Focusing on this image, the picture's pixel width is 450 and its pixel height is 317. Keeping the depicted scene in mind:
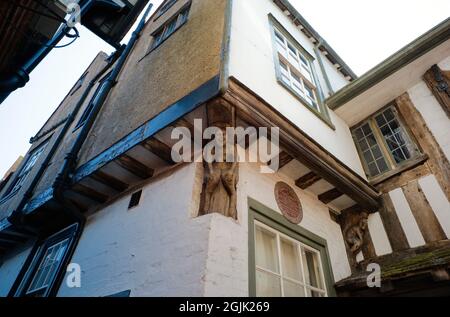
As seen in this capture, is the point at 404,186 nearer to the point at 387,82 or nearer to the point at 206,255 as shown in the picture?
the point at 387,82

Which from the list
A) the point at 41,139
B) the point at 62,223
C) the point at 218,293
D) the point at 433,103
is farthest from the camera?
the point at 41,139

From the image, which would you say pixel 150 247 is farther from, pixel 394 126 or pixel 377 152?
pixel 394 126

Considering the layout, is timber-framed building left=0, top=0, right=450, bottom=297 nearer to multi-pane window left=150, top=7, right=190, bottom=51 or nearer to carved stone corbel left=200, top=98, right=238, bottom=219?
carved stone corbel left=200, top=98, right=238, bottom=219

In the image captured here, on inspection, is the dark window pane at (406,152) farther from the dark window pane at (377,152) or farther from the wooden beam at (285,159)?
the wooden beam at (285,159)

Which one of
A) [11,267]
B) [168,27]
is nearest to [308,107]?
[168,27]

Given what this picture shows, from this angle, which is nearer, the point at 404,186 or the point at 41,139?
the point at 404,186

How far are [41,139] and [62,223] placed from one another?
249 inches

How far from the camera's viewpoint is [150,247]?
353cm

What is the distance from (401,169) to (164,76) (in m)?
4.93

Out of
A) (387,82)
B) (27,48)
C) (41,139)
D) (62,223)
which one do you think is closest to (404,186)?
(387,82)

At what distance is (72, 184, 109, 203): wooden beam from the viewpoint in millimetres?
5098

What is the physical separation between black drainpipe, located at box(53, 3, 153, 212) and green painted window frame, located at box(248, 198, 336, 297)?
12.3 ft

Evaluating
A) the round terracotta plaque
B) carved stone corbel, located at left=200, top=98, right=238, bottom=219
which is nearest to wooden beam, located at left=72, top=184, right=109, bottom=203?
carved stone corbel, located at left=200, top=98, right=238, bottom=219

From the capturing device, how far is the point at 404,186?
5.08 meters
